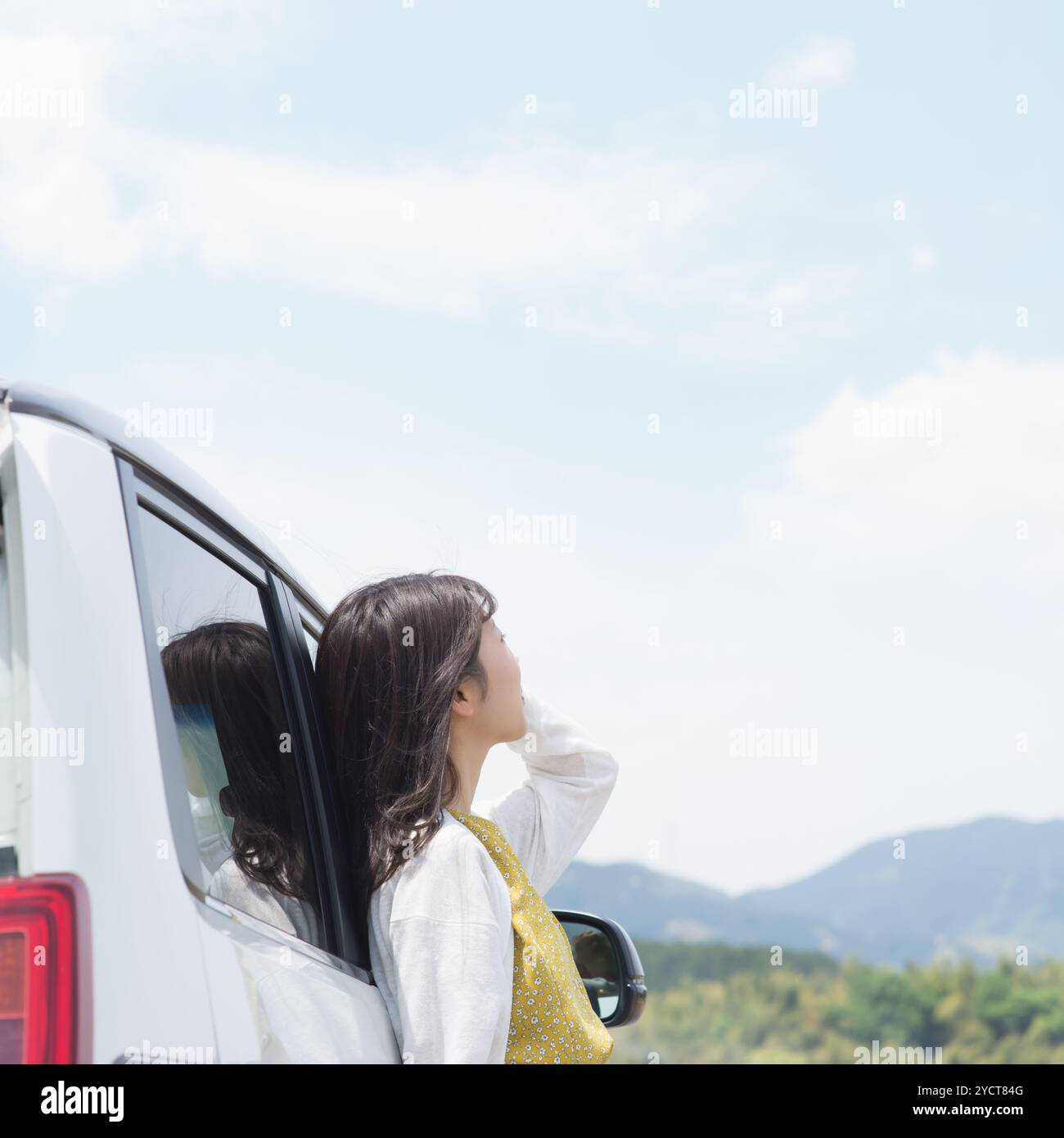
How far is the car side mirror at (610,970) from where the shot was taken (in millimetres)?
2812

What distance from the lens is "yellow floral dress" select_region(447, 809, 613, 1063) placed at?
2123 mm

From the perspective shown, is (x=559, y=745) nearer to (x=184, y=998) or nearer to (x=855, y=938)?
(x=184, y=998)

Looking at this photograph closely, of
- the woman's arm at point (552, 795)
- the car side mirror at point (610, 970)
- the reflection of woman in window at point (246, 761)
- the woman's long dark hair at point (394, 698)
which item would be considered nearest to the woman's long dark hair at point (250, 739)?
the reflection of woman in window at point (246, 761)

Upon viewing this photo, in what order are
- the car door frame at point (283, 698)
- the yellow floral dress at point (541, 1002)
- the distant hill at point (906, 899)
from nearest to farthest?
the car door frame at point (283, 698) → the yellow floral dress at point (541, 1002) → the distant hill at point (906, 899)

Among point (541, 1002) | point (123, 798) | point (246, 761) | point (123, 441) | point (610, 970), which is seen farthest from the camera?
point (610, 970)

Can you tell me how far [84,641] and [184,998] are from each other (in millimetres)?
400

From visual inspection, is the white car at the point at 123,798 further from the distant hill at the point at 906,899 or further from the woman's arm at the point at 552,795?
the distant hill at the point at 906,899

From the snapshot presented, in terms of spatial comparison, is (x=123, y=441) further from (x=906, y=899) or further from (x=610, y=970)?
(x=906, y=899)

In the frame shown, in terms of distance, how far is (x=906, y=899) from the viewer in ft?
184

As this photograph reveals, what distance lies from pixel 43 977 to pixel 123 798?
0.19m

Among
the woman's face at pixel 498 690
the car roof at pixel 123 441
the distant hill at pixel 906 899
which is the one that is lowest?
the distant hill at pixel 906 899

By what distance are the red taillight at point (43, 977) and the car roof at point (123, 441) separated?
0.55 m

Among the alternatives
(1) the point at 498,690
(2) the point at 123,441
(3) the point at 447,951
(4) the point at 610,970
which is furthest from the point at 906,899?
(2) the point at 123,441
